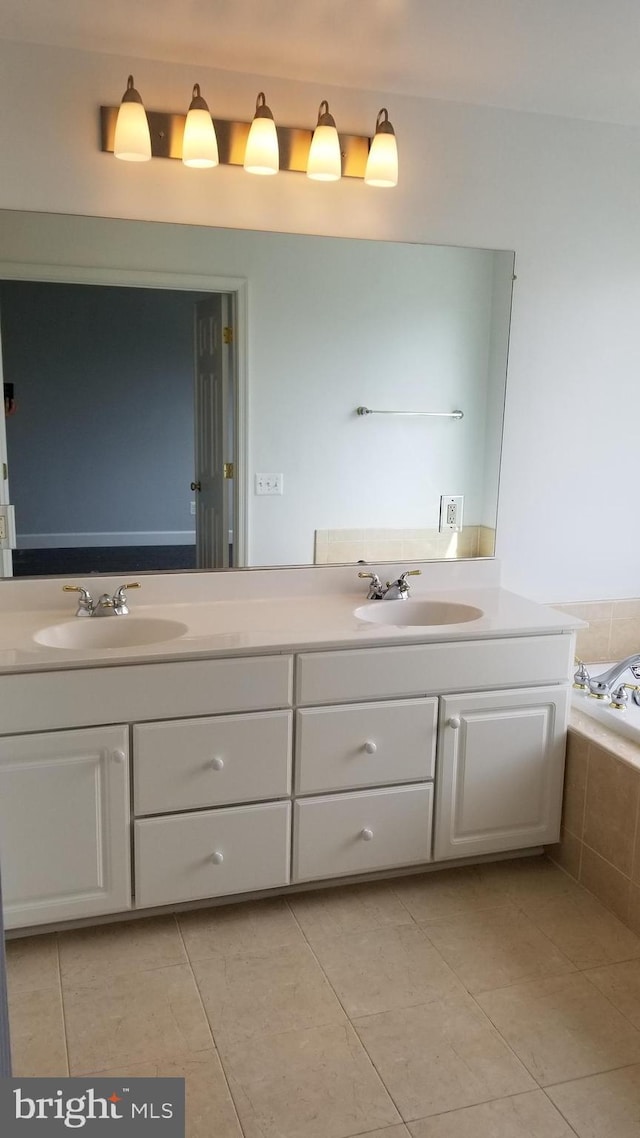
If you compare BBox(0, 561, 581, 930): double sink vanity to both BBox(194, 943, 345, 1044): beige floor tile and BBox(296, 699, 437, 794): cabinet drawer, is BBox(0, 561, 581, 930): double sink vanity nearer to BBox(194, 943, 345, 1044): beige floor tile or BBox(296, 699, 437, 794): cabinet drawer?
BBox(296, 699, 437, 794): cabinet drawer

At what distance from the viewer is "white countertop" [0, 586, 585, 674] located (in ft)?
7.24

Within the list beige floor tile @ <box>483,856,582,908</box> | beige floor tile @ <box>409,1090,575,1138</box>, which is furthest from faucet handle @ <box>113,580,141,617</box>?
beige floor tile @ <box>409,1090,575,1138</box>

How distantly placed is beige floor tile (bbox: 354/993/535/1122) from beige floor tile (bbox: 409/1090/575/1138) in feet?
0.07

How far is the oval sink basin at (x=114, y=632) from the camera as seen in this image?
96.9 inches

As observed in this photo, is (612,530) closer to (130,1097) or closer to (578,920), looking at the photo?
(578,920)

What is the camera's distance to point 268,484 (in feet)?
9.13

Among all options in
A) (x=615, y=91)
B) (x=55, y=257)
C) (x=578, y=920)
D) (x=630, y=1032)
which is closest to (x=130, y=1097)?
(x=630, y=1032)

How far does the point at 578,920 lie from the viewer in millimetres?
2486

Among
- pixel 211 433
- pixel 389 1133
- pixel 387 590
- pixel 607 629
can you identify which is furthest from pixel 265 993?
pixel 607 629

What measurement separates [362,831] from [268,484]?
3.43ft

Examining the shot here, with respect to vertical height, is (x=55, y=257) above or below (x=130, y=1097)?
above

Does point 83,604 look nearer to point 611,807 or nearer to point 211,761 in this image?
point 211,761

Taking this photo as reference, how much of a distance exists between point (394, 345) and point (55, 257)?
1024 mm

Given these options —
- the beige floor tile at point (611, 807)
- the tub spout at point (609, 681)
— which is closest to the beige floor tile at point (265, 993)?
the beige floor tile at point (611, 807)
